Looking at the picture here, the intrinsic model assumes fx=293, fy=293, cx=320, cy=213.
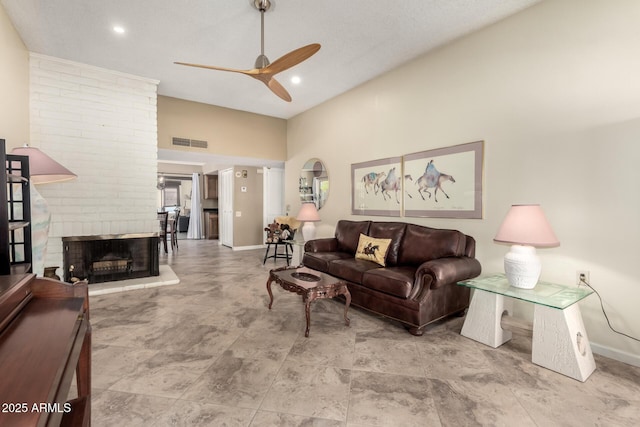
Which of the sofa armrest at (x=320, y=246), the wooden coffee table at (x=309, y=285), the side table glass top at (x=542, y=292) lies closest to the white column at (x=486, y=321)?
the side table glass top at (x=542, y=292)

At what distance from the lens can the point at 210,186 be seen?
29.9 ft

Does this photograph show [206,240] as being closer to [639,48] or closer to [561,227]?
[561,227]

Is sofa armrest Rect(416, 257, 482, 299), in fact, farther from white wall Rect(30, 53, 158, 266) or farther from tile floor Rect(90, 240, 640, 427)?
white wall Rect(30, 53, 158, 266)

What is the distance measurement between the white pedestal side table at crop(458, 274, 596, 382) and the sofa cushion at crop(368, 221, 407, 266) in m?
1.07

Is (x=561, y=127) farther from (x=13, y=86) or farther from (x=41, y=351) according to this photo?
(x=13, y=86)

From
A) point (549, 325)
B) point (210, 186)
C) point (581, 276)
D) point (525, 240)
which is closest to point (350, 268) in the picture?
point (525, 240)

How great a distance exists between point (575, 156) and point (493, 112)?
0.86 m

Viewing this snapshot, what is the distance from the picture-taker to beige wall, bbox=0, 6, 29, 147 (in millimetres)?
2773

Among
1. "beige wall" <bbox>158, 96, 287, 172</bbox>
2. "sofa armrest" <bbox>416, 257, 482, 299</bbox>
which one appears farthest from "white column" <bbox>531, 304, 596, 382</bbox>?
"beige wall" <bbox>158, 96, 287, 172</bbox>

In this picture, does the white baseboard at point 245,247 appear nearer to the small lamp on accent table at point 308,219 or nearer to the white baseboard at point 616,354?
the small lamp on accent table at point 308,219

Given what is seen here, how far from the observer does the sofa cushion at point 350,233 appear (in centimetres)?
411

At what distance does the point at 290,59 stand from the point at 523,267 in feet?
8.33

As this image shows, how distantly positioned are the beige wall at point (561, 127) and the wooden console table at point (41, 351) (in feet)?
11.0

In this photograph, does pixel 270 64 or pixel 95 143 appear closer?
pixel 270 64
